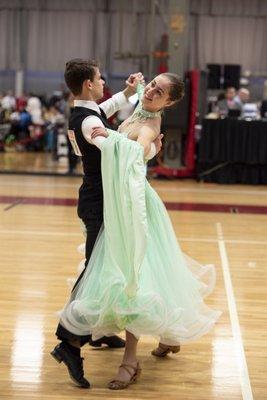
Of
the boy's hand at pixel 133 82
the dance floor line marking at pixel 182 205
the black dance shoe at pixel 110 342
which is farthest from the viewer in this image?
the dance floor line marking at pixel 182 205

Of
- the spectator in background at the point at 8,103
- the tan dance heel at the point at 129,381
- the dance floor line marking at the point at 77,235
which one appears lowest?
the dance floor line marking at the point at 77,235

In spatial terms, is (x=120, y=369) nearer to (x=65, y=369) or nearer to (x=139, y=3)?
(x=65, y=369)

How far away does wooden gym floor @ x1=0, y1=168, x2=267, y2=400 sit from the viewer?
3663mm

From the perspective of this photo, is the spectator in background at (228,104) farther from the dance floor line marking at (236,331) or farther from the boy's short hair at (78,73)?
the boy's short hair at (78,73)

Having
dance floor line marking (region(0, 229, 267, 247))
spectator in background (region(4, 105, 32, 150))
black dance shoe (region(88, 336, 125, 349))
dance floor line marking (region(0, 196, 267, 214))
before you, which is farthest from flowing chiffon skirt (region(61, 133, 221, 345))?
spectator in background (region(4, 105, 32, 150))

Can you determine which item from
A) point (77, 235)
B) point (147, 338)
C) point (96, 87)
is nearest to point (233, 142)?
point (77, 235)

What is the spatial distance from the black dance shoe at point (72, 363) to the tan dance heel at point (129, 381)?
0.12m

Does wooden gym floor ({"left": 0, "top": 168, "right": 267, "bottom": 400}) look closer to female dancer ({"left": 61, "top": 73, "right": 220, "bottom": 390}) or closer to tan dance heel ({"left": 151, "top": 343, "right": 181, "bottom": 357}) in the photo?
tan dance heel ({"left": 151, "top": 343, "right": 181, "bottom": 357})

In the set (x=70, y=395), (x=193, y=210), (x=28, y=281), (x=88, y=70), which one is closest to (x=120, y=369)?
(x=70, y=395)

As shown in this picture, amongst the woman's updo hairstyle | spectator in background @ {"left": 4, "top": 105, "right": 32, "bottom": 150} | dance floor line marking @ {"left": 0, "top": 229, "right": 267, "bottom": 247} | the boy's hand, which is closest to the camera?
the woman's updo hairstyle

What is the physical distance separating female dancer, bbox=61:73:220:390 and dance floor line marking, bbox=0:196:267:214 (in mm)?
5842

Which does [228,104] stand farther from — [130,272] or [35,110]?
[130,272]

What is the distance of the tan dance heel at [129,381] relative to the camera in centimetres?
362

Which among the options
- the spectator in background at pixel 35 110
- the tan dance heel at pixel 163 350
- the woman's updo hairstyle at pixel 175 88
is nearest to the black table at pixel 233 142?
the spectator in background at pixel 35 110
